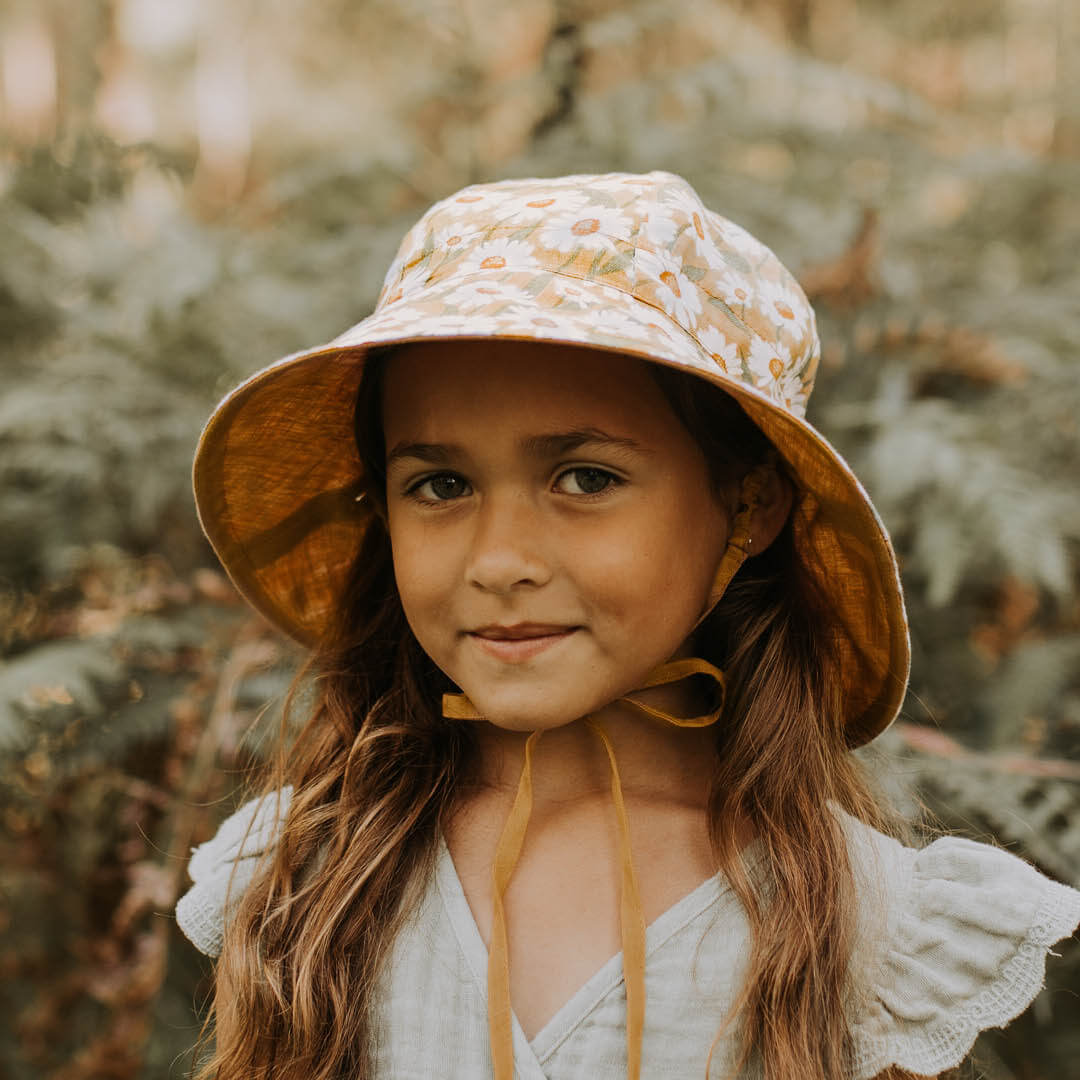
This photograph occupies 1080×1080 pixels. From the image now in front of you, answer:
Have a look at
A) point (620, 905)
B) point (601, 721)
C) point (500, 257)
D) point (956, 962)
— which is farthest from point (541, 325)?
point (956, 962)

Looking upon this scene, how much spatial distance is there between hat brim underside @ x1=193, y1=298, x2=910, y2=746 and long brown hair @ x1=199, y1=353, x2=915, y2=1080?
0.16 ft

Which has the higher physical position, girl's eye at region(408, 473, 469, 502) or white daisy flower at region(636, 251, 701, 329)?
white daisy flower at region(636, 251, 701, 329)

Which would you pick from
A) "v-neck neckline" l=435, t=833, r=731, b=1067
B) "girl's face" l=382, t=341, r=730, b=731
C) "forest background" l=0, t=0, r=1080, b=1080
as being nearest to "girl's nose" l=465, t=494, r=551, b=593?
"girl's face" l=382, t=341, r=730, b=731

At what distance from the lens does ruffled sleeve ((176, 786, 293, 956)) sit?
1.61m

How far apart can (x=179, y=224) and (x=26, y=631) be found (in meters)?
1.21

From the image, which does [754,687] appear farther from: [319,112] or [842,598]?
[319,112]

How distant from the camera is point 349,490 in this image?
68.1 inches

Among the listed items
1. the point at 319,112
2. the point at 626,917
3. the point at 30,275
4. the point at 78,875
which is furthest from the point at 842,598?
the point at 319,112

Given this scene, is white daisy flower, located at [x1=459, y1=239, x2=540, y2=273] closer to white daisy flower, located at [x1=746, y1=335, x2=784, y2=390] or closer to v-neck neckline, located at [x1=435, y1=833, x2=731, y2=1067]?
white daisy flower, located at [x1=746, y1=335, x2=784, y2=390]

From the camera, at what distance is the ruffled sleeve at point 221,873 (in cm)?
161

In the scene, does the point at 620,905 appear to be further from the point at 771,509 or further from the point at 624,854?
the point at 771,509

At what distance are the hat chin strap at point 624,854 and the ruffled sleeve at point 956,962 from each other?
11.6 inches

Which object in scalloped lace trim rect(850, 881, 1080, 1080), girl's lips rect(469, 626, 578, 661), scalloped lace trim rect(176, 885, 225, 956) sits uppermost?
girl's lips rect(469, 626, 578, 661)

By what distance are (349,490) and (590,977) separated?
80 centimetres
